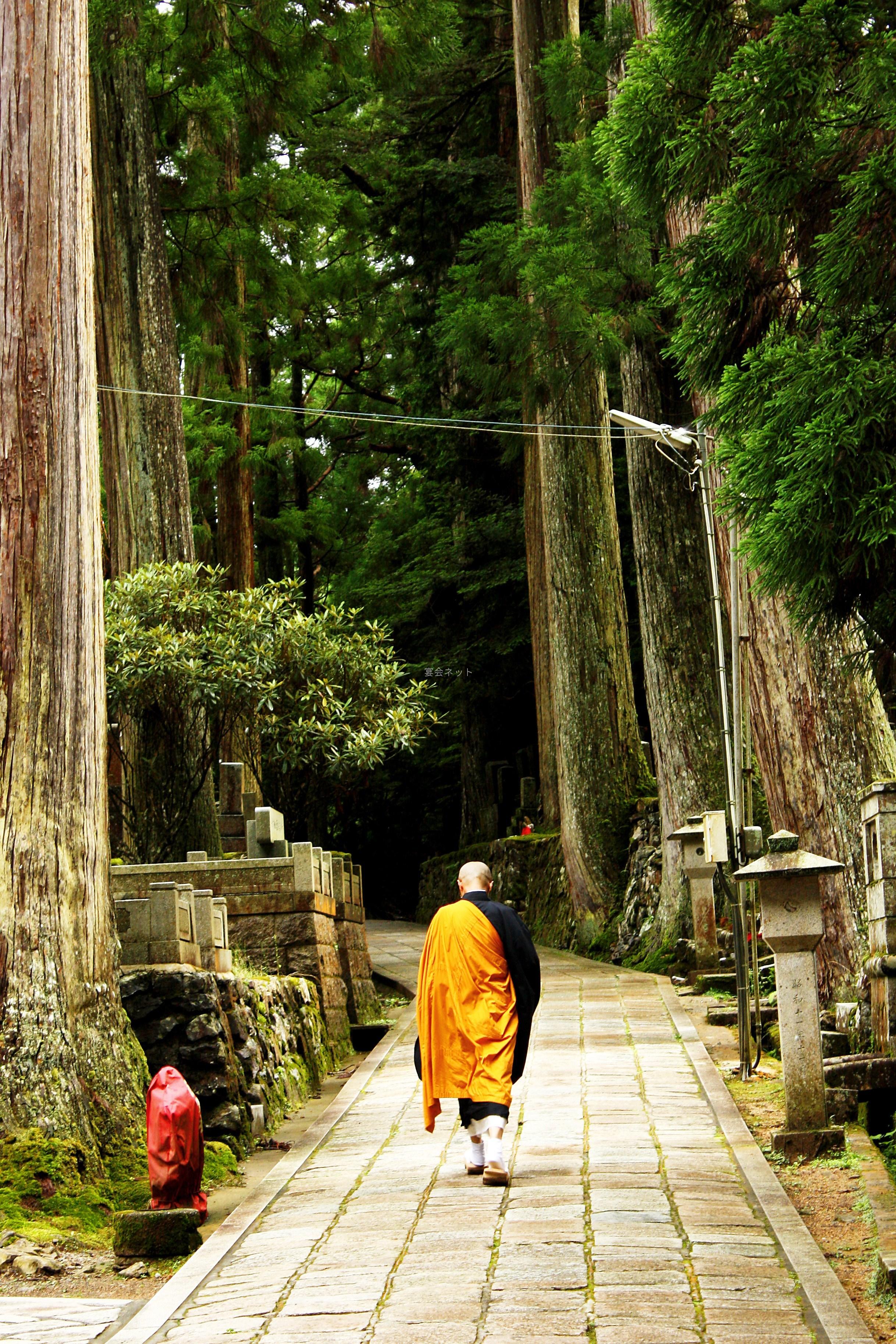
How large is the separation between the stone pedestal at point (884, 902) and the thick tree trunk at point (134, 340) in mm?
9894

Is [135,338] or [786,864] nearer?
[786,864]

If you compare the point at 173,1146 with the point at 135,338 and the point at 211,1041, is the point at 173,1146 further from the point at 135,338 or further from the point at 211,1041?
the point at 135,338

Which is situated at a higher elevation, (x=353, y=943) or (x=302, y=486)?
(x=302, y=486)

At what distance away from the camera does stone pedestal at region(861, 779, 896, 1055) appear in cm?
805

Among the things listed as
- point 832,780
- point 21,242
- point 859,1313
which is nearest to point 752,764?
point 832,780

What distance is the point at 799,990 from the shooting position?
741cm

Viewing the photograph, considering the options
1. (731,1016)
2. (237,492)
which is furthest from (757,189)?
(237,492)

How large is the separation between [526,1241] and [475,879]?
218cm

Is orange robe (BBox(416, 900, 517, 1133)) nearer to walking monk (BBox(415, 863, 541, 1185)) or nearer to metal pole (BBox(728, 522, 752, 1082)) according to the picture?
walking monk (BBox(415, 863, 541, 1185))

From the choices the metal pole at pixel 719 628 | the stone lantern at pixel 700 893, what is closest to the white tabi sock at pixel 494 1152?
the metal pole at pixel 719 628

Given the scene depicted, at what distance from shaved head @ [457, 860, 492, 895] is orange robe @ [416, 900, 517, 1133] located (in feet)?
0.45

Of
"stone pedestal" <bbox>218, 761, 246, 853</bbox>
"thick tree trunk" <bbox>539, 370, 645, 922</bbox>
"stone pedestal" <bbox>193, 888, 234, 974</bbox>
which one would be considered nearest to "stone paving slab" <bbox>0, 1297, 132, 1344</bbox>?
"stone pedestal" <bbox>193, 888, 234, 974</bbox>

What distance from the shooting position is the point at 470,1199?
6566 mm

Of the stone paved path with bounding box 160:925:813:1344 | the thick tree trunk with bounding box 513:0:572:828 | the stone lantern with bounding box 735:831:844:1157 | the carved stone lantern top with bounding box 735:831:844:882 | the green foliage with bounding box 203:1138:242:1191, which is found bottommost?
the green foliage with bounding box 203:1138:242:1191
